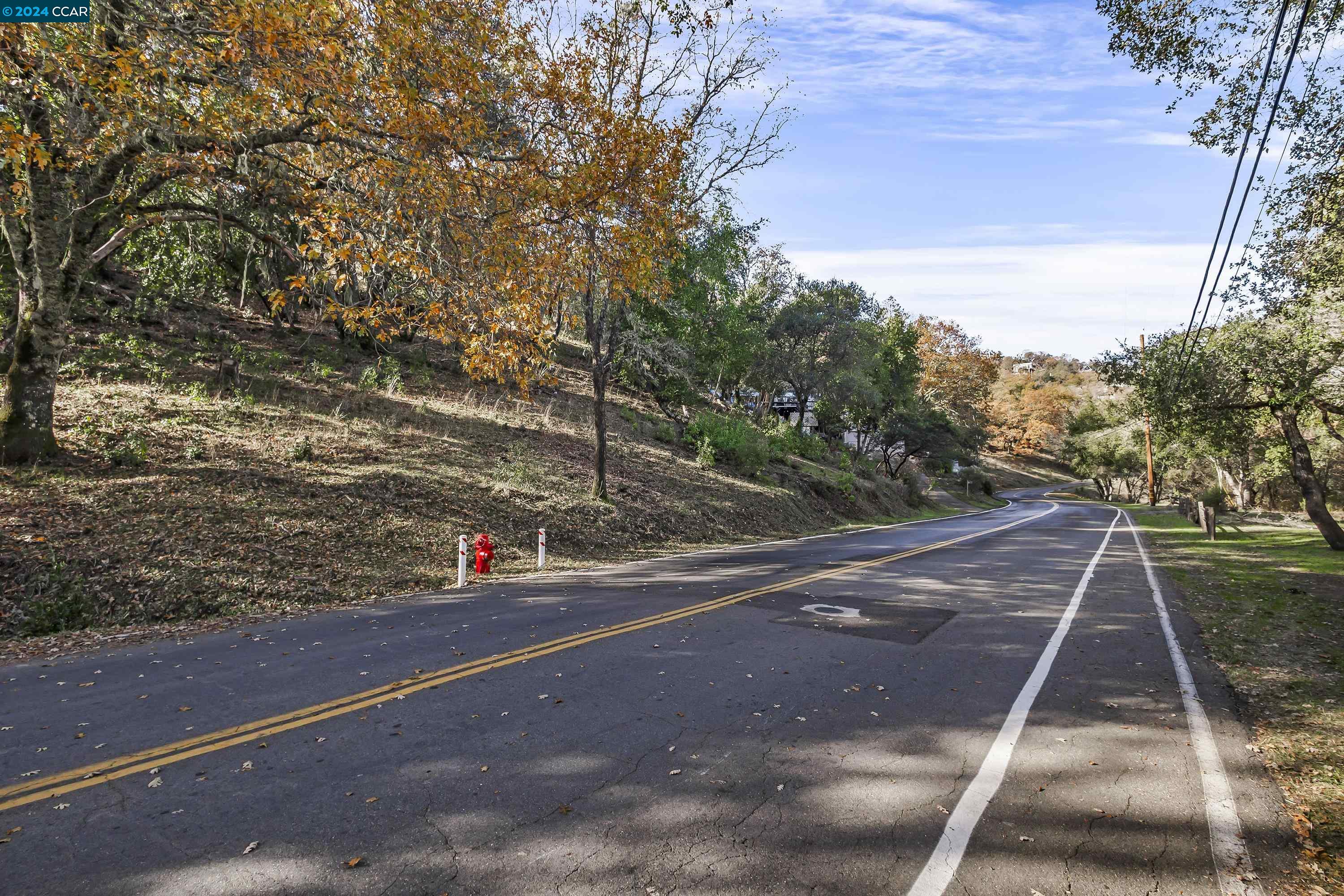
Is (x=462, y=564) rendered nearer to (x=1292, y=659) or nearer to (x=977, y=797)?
(x=977, y=797)

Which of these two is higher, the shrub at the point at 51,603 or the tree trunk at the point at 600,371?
the tree trunk at the point at 600,371

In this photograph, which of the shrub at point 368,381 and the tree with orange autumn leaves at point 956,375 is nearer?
the shrub at point 368,381

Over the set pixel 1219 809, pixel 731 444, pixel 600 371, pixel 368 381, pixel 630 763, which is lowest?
pixel 630 763

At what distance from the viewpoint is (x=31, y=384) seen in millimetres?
10711

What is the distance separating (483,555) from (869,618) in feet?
21.8

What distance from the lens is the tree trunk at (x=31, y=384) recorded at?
10594 millimetres

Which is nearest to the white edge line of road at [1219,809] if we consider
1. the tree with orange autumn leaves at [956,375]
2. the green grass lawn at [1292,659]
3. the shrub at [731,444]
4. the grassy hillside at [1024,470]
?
the green grass lawn at [1292,659]

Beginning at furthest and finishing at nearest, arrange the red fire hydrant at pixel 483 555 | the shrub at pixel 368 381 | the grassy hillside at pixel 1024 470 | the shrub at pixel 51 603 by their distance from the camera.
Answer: the grassy hillside at pixel 1024 470, the shrub at pixel 368 381, the red fire hydrant at pixel 483 555, the shrub at pixel 51 603

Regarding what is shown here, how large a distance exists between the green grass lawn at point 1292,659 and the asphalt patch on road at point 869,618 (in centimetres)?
286

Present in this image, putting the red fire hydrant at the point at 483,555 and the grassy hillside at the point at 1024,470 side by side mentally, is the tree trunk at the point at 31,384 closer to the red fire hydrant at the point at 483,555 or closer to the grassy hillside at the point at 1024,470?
the red fire hydrant at the point at 483,555

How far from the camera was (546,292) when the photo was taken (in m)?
11.2

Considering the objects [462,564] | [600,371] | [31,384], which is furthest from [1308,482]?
[31,384]

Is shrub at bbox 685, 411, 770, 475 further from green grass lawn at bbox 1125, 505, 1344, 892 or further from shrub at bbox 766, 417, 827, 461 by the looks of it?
green grass lawn at bbox 1125, 505, 1344, 892

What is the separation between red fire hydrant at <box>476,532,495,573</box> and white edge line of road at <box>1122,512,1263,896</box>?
9691mm
